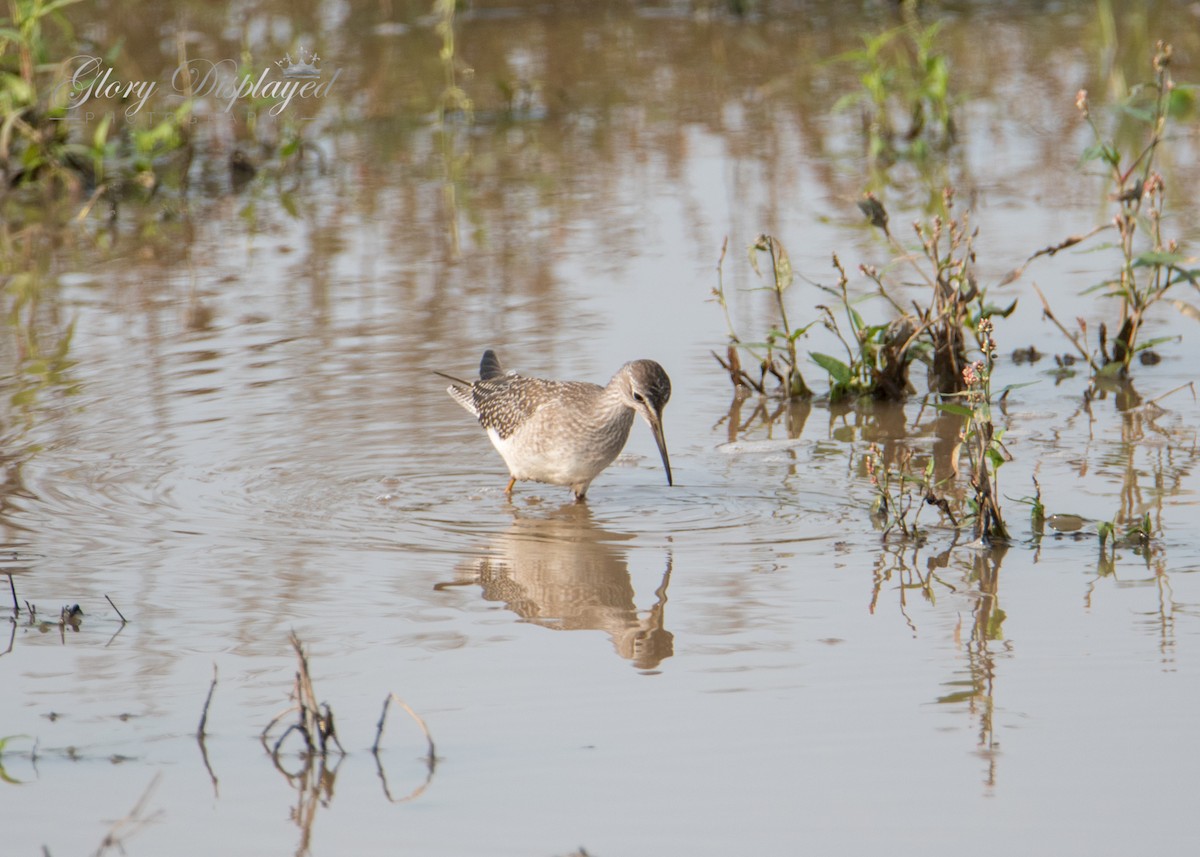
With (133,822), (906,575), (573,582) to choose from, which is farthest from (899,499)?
(133,822)

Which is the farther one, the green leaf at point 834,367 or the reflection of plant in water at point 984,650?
the green leaf at point 834,367

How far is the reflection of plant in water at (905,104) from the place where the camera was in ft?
39.1

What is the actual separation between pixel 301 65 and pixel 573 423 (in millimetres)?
8956

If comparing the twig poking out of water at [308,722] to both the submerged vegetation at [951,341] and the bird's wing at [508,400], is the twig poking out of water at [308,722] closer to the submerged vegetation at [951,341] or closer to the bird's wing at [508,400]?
the submerged vegetation at [951,341]

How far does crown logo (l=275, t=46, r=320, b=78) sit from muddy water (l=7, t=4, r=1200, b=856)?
5.24 ft

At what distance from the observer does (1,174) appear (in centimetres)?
1198

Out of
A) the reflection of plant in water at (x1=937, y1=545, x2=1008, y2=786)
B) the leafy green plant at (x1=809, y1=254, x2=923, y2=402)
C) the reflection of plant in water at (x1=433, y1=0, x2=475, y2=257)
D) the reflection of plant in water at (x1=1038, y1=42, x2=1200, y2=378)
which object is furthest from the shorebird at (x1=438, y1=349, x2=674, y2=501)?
the reflection of plant in water at (x1=433, y1=0, x2=475, y2=257)

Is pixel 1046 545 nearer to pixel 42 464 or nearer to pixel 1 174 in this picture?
pixel 42 464

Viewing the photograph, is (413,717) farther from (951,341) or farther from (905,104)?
(905,104)

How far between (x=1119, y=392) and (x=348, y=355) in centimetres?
393

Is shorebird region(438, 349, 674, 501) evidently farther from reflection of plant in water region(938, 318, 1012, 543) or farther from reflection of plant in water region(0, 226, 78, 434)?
reflection of plant in water region(0, 226, 78, 434)

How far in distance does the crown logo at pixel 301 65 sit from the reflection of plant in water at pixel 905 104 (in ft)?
15.5

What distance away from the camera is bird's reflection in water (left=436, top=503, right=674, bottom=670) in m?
5.46

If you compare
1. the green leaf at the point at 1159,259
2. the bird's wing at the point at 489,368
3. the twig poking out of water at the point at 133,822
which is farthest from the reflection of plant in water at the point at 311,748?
the green leaf at the point at 1159,259
